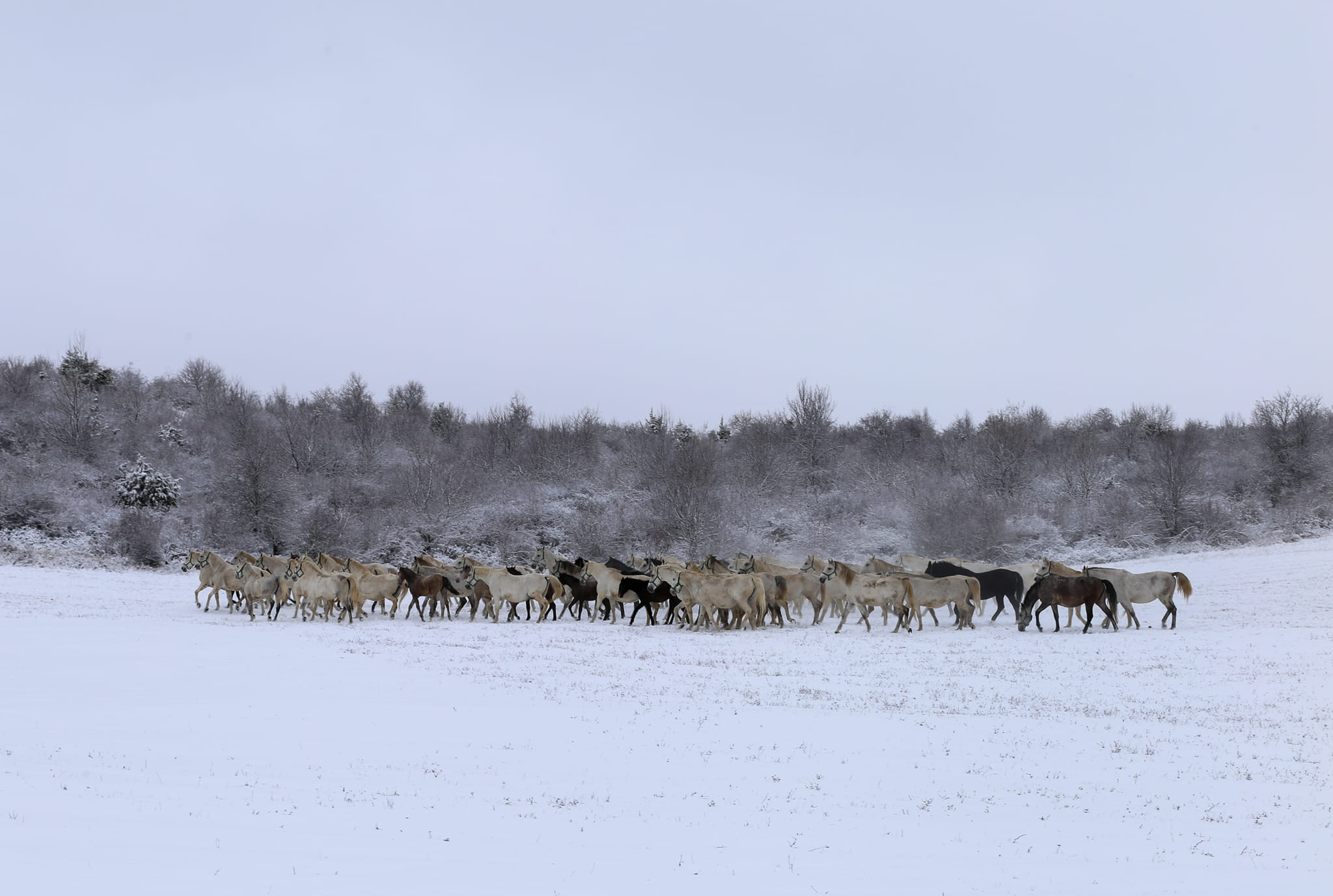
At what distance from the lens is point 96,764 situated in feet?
27.0

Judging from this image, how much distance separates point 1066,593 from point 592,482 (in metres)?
43.2

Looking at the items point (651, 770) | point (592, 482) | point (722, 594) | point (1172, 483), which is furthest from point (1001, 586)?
point (592, 482)

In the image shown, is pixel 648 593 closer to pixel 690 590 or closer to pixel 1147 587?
pixel 690 590

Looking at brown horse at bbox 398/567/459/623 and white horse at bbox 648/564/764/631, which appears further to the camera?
brown horse at bbox 398/567/459/623

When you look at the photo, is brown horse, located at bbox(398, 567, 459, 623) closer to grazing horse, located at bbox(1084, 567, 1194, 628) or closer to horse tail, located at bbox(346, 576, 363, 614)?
horse tail, located at bbox(346, 576, 363, 614)

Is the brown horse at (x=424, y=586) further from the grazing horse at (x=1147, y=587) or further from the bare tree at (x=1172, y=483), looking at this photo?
the bare tree at (x=1172, y=483)

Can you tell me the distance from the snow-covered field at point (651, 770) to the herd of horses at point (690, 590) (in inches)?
197

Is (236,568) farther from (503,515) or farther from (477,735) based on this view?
(503,515)

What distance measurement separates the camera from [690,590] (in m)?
22.1

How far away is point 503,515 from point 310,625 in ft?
107

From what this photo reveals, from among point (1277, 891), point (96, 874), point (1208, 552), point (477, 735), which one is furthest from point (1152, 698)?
point (1208, 552)

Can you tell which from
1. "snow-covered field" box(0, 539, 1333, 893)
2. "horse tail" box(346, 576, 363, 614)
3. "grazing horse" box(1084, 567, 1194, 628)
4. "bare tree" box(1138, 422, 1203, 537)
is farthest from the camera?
"bare tree" box(1138, 422, 1203, 537)

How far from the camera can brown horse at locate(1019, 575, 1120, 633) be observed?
69.7ft

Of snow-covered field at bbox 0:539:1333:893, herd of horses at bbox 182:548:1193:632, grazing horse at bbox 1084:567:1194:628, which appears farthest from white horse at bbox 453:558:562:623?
grazing horse at bbox 1084:567:1194:628
